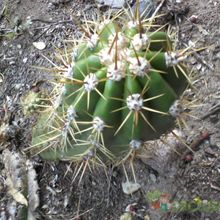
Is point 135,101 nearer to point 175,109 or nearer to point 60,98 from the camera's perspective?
point 175,109

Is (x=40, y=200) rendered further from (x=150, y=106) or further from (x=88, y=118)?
(x=150, y=106)

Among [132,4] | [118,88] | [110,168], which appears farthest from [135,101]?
[132,4]

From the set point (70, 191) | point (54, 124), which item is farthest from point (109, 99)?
point (70, 191)

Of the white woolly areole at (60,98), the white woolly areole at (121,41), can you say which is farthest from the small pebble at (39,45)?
the white woolly areole at (121,41)

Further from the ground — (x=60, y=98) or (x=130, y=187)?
(x=60, y=98)

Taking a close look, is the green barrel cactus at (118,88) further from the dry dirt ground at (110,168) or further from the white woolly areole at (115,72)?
the dry dirt ground at (110,168)
